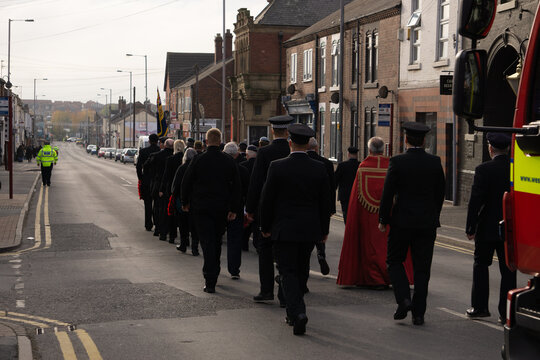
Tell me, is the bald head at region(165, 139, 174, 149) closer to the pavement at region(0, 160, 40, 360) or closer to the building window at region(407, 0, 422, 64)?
the pavement at region(0, 160, 40, 360)

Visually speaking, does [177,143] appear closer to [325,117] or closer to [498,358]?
[498,358]

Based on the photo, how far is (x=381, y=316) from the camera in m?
8.79

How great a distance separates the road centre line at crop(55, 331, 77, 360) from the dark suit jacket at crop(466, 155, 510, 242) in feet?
13.5

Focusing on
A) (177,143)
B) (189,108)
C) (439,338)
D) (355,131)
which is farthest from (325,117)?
(189,108)

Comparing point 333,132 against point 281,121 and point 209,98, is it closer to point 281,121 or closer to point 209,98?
point 281,121

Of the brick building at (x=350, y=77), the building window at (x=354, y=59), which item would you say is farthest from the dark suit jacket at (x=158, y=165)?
the building window at (x=354, y=59)

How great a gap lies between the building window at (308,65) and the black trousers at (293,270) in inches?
1362

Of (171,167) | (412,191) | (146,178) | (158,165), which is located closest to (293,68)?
(146,178)

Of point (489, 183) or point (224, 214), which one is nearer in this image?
point (489, 183)

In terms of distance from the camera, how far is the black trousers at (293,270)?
7.95 m

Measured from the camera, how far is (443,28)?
27.0m

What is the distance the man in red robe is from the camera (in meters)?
10.3

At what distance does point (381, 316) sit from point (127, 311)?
2.81 m

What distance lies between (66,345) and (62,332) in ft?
1.82
